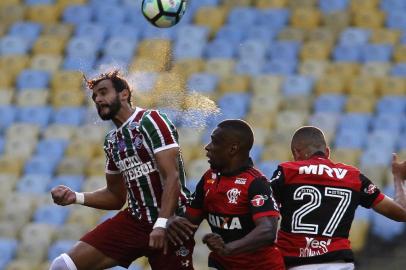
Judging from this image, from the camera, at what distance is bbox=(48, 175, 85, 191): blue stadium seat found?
12680mm

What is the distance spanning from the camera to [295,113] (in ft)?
42.9

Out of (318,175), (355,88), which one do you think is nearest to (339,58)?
(355,88)

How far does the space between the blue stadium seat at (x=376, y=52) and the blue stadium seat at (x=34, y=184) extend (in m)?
4.29

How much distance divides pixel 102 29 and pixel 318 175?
8.38m

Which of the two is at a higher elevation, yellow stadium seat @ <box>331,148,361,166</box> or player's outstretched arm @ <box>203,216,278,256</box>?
yellow stadium seat @ <box>331,148,361,166</box>

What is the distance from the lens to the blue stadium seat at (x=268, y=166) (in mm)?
11992

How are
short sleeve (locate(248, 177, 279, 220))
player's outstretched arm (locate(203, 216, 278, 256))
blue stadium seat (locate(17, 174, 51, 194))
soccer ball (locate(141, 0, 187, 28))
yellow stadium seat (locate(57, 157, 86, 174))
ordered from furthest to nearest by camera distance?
yellow stadium seat (locate(57, 157, 86, 174)), blue stadium seat (locate(17, 174, 51, 194)), soccer ball (locate(141, 0, 187, 28)), short sleeve (locate(248, 177, 279, 220)), player's outstretched arm (locate(203, 216, 278, 256))

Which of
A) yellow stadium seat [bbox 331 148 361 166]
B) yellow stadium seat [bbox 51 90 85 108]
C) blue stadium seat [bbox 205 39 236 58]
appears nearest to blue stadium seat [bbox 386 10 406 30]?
blue stadium seat [bbox 205 39 236 58]

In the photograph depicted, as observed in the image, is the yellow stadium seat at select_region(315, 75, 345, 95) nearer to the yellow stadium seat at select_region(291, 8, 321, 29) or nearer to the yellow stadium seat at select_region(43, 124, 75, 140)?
the yellow stadium seat at select_region(291, 8, 321, 29)

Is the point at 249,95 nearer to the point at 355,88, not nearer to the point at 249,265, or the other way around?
the point at 355,88

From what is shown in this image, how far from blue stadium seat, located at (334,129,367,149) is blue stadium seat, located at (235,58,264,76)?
5.80ft

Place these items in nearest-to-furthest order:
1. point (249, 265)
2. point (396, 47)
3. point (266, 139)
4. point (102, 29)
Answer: point (249, 265) → point (266, 139) → point (396, 47) → point (102, 29)

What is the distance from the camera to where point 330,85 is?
13.4 metres

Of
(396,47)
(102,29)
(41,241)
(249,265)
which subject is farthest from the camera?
(102,29)
